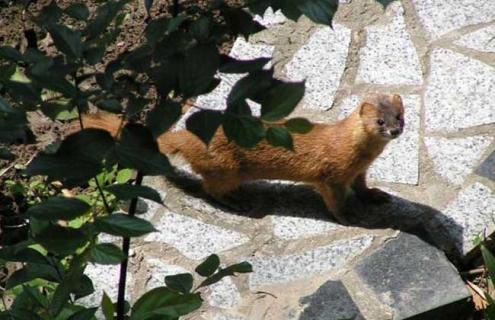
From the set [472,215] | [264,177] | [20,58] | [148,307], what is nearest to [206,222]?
[264,177]

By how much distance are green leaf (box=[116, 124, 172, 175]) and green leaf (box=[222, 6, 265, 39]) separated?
0.25 meters

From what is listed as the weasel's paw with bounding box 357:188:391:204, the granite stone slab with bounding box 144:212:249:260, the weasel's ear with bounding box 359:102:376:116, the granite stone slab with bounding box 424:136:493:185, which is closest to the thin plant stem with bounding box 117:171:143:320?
the granite stone slab with bounding box 144:212:249:260

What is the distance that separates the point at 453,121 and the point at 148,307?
8.63 feet

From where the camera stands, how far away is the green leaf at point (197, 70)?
1.40 metres

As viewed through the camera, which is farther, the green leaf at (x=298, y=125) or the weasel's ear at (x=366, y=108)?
the weasel's ear at (x=366, y=108)

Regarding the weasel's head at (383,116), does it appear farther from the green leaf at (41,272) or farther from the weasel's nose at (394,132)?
the green leaf at (41,272)

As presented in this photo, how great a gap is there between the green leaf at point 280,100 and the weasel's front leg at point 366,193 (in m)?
2.58

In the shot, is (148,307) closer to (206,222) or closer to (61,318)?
(61,318)

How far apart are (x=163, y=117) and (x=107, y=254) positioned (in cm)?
31

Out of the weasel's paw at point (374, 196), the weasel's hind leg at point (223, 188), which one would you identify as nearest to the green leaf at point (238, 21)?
the weasel's hind leg at point (223, 188)

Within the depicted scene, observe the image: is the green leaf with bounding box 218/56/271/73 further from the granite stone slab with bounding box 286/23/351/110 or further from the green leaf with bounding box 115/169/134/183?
the granite stone slab with bounding box 286/23/351/110

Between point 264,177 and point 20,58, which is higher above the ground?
point 20,58

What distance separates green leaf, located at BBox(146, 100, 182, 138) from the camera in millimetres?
1413

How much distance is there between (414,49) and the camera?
15.3ft
